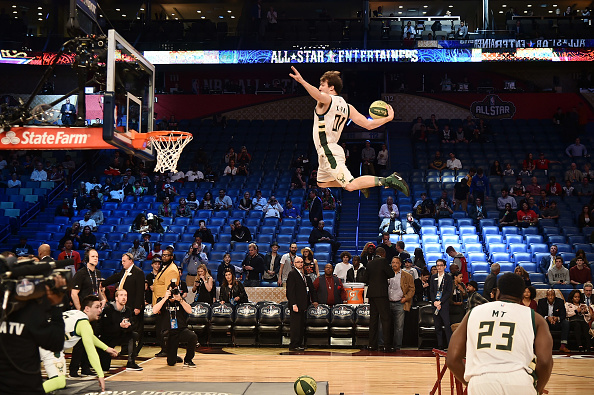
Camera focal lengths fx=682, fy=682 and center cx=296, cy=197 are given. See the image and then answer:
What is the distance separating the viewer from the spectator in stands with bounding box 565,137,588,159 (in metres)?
22.2

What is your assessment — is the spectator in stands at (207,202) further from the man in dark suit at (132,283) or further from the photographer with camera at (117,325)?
the photographer with camera at (117,325)

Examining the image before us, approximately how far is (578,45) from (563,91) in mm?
3496

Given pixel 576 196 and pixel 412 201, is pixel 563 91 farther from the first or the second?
pixel 412 201

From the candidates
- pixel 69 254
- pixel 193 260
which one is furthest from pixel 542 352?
pixel 69 254

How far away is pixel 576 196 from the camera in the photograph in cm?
1967

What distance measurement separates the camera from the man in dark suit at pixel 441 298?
1328cm

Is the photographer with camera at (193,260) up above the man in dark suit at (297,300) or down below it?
above

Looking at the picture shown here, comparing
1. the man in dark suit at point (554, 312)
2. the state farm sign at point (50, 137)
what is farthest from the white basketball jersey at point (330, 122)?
the man in dark suit at point (554, 312)

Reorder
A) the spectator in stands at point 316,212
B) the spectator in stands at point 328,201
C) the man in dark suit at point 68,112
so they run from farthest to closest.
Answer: the spectator in stands at point 328,201
the spectator in stands at point 316,212
the man in dark suit at point 68,112

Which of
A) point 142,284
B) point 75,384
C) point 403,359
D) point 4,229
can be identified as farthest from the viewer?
point 4,229

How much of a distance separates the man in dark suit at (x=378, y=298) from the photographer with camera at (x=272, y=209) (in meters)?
5.82

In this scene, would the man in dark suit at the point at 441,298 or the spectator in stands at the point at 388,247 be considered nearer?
the man in dark suit at the point at 441,298

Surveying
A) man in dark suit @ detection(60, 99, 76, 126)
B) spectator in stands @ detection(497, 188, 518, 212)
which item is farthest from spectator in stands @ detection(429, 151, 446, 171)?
man in dark suit @ detection(60, 99, 76, 126)

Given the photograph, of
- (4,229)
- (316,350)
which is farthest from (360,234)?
(4,229)
